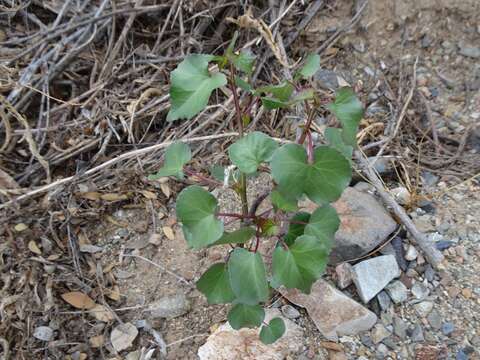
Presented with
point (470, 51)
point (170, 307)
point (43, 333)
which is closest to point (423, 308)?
point (170, 307)

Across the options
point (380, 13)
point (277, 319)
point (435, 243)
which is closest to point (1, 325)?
point (277, 319)

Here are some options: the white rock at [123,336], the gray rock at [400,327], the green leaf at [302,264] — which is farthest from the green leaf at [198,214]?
the gray rock at [400,327]

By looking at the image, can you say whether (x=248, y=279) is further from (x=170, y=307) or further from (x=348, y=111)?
(x=170, y=307)

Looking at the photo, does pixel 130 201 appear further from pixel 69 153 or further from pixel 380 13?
pixel 380 13

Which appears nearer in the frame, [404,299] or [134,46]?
[404,299]

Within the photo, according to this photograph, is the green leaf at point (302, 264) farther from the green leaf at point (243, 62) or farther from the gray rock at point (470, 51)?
the gray rock at point (470, 51)

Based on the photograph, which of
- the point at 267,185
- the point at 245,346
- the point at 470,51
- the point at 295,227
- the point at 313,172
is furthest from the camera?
the point at 470,51

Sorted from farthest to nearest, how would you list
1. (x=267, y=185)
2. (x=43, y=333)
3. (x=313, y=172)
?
1. (x=267, y=185)
2. (x=43, y=333)
3. (x=313, y=172)
